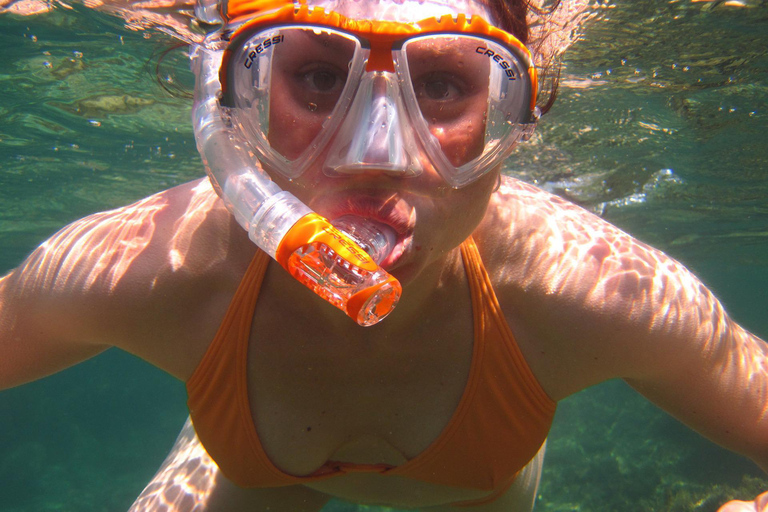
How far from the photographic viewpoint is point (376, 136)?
5.58 ft

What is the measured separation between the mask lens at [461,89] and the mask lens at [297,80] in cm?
28

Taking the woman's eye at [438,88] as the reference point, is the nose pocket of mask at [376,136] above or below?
below

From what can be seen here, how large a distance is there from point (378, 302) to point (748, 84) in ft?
29.2

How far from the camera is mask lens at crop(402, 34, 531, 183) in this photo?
1.86 metres

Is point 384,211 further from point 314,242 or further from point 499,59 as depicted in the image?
point 499,59

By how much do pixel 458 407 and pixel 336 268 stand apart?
1.61 meters

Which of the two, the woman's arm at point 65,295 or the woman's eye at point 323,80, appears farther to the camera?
the woman's arm at point 65,295

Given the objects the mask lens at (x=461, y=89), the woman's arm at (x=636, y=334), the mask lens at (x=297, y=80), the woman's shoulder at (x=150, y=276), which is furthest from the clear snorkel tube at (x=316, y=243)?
the woman's arm at (x=636, y=334)

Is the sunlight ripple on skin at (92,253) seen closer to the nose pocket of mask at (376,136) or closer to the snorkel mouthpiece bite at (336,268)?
the nose pocket of mask at (376,136)

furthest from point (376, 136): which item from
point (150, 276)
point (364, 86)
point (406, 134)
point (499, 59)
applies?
point (150, 276)

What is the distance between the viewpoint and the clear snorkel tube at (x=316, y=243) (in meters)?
1.30

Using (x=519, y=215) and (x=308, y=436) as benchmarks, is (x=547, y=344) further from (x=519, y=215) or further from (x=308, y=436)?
(x=308, y=436)

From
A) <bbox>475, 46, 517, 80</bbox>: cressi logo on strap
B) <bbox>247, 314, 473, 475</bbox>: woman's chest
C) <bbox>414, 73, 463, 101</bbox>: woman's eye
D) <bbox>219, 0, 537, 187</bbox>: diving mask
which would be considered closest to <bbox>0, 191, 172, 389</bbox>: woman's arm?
<bbox>247, 314, 473, 475</bbox>: woman's chest

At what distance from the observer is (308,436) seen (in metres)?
2.65
